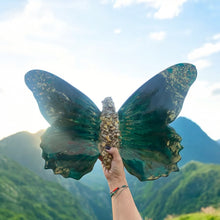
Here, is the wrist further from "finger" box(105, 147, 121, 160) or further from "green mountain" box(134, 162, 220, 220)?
"green mountain" box(134, 162, 220, 220)

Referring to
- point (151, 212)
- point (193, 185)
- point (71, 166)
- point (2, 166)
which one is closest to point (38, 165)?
point (2, 166)

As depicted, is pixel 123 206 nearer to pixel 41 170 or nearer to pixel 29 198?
pixel 29 198

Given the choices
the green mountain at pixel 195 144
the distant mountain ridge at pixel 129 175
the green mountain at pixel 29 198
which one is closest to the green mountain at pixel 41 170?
the distant mountain ridge at pixel 129 175

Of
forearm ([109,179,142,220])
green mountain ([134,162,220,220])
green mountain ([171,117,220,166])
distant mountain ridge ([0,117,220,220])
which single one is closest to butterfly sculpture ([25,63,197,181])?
forearm ([109,179,142,220])

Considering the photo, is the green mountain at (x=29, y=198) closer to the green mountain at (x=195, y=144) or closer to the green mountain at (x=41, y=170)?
the green mountain at (x=41, y=170)

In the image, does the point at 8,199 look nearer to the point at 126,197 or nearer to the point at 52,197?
the point at 52,197
